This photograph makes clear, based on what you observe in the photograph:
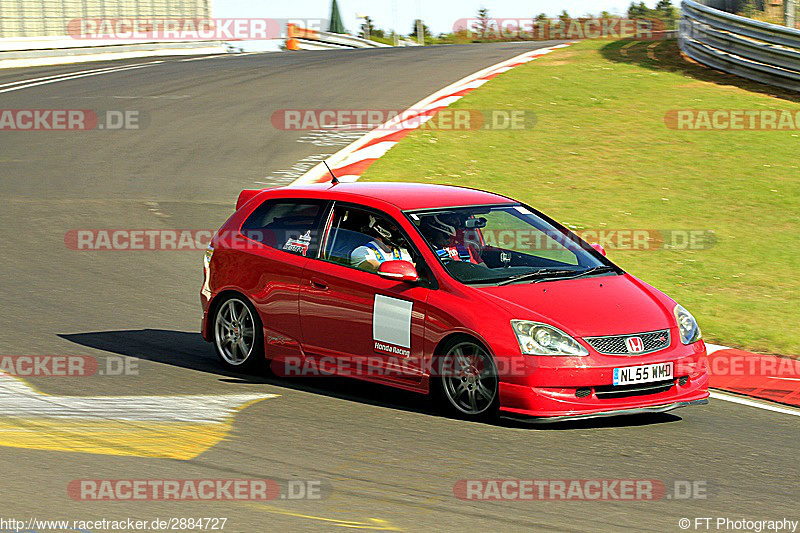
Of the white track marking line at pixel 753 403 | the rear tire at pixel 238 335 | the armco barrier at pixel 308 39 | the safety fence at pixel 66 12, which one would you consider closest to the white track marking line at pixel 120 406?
the rear tire at pixel 238 335

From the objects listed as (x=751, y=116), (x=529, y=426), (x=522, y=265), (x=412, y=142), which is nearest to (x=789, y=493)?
(x=529, y=426)

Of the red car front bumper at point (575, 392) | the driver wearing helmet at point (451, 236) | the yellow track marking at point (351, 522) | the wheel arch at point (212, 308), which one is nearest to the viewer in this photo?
the yellow track marking at point (351, 522)

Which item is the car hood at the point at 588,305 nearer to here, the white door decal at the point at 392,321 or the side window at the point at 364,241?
the white door decal at the point at 392,321

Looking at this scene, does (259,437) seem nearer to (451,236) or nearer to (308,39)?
(451,236)

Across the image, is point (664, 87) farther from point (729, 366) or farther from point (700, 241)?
point (729, 366)

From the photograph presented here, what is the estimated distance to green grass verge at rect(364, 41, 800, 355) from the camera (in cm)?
1166

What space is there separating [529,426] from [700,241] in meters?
7.09

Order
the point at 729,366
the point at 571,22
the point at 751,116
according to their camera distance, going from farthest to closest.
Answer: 1. the point at 571,22
2. the point at 751,116
3. the point at 729,366

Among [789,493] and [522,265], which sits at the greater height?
[522,265]

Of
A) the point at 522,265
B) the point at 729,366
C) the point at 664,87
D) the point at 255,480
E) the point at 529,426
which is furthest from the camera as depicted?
the point at 664,87

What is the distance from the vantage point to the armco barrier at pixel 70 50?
3303 cm

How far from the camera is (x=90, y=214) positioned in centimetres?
1455

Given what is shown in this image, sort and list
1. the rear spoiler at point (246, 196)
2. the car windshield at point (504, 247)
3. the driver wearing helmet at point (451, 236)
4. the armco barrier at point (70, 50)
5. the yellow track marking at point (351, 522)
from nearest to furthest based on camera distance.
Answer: the yellow track marking at point (351, 522) → the car windshield at point (504, 247) → the driver wearing helmet at point (451, 236) → the rear spoiler at point (246, 196) → the armco barrier at point (70, 50)

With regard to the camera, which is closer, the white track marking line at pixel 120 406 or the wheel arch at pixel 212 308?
the white track marking line at pixel 120 406
